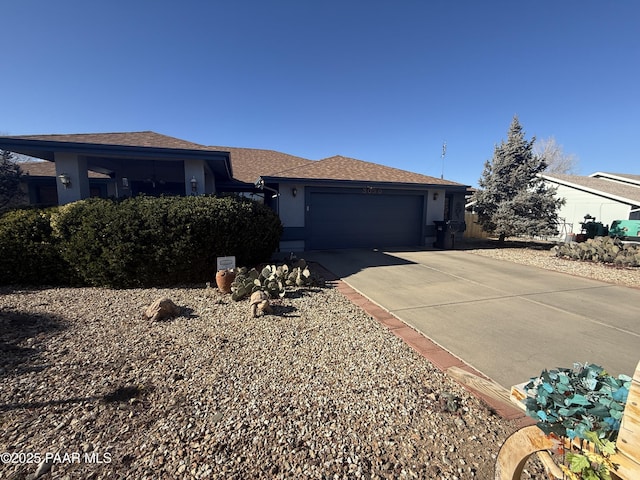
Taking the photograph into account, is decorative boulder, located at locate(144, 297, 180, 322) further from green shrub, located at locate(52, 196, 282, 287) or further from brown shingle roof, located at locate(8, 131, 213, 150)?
brown shingle roof, located at locate(8, 131, 213, 150)

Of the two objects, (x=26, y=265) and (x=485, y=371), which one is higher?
(x=26, y=265)

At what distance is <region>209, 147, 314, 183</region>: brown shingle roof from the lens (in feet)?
44.9

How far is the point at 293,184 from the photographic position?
33.7ft

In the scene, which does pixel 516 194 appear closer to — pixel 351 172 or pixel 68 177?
pixel 351 172

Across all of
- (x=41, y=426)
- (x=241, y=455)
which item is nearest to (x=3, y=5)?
(x=41, y=426)

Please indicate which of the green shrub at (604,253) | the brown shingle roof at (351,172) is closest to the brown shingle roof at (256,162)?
the brown shingle roof at (351,172)

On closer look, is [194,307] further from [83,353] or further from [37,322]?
[37,322]

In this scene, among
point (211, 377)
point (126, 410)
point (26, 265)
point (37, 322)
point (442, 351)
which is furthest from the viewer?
point (26, 265)

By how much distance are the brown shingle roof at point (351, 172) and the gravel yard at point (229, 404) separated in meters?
7.40

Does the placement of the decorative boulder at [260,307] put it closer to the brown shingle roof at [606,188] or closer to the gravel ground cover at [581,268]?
the gravel ground cover at [581,268]

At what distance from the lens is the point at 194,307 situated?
470cm

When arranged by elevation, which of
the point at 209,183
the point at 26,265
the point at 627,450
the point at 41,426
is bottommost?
the point at 41,426

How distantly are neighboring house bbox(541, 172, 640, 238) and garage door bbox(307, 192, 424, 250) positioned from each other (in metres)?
10.1

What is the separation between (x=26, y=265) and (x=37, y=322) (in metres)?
2.82
